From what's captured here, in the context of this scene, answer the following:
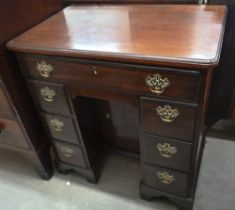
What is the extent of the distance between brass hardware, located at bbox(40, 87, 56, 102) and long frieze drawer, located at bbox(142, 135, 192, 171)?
402mm

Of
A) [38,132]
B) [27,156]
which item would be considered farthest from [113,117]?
[27,156]

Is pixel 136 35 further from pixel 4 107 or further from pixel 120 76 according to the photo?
pixel 4 107

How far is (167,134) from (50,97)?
49cm

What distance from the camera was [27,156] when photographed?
51.7 inches

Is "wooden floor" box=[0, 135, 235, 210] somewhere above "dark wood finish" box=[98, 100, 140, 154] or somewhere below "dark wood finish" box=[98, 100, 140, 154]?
below

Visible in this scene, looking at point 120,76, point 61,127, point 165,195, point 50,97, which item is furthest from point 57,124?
point 165,195

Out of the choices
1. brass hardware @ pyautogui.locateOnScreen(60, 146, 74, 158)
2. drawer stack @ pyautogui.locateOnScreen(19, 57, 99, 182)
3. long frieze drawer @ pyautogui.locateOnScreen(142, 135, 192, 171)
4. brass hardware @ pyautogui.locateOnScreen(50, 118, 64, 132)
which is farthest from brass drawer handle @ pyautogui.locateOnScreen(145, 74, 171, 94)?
brass hardware @ pyautogui.locateOnScreen(60, 146, 74, 158)

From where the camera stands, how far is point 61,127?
3.70ft

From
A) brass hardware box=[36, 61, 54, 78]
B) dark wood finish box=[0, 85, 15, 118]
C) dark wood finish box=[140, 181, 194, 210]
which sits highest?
brass hardware box=[36, 61, 54, 78]

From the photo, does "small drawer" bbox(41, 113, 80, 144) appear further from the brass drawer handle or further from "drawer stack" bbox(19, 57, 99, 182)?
the brass drawer handle

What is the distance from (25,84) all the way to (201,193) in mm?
981

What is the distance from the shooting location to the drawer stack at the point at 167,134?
0.79m

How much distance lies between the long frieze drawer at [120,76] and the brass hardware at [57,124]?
222 millimetres

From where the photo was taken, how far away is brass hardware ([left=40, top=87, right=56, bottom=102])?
998 mm
